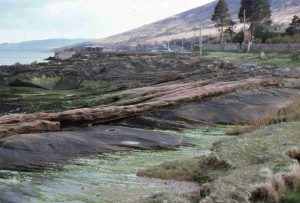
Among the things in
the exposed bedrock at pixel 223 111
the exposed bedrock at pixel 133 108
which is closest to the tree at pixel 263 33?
the exposed bedrock at pixel 133 108

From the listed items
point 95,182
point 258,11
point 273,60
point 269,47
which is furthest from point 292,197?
point 258,11

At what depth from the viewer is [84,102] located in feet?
123

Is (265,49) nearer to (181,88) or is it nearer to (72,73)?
(72,73)

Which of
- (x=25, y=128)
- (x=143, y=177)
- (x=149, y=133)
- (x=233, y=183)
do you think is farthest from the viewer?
(x=149, y=133)

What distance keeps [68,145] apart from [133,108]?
8276mm

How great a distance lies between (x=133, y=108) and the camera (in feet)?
97.1

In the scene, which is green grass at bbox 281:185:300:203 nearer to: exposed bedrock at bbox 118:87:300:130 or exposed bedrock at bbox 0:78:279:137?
exposed bedrock at bbox 0:78:279:137

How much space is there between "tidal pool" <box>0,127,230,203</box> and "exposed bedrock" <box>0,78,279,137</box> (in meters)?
4.59

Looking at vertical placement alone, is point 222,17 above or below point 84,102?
above

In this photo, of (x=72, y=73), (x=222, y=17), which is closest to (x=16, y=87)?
(x=72, y=73)

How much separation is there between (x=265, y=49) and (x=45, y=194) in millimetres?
84688

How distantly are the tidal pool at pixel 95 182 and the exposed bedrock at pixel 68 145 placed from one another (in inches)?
24.4

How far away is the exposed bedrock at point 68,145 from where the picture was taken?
775 inches

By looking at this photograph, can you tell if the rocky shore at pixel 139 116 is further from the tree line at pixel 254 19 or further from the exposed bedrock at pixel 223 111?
the tree line at pixel 254 19
